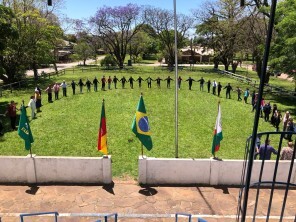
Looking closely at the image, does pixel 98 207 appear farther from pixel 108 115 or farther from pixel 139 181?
pixel 108 115

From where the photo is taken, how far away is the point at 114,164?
11.7 meters

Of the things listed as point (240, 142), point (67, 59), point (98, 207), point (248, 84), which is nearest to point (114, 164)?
point (98, 207)

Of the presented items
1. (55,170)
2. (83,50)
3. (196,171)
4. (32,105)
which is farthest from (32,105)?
(83,50)

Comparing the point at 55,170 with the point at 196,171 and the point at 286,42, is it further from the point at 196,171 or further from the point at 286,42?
the point at 286,42

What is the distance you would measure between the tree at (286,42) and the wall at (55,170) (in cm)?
1622

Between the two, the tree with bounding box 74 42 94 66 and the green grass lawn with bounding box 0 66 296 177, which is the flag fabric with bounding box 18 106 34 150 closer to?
the green grass lawn with bounding box 0 66 296 177

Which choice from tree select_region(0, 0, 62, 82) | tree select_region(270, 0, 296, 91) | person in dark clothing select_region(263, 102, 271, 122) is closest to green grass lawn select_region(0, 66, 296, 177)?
person in dark clothing select_region(263, 102, 271, 122)

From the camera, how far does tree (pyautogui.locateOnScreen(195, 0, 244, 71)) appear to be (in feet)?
126

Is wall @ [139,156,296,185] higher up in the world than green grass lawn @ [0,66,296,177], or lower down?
higher up

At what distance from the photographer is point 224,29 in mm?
40438

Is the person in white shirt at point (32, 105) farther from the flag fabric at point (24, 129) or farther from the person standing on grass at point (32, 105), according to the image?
the flag fabric at point (24, 129)

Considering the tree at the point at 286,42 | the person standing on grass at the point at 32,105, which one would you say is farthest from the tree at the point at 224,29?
the person standing on grass at the point at 32,105

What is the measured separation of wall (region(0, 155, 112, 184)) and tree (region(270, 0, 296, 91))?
16215 mm

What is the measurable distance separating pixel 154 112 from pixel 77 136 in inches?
255
